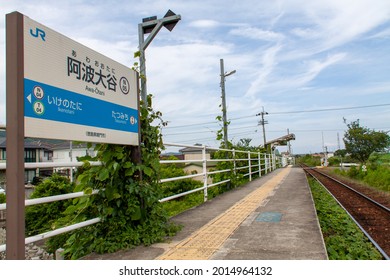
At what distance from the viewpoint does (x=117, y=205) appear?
11.6ft

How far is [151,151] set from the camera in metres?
4.15

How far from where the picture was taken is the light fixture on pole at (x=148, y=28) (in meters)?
4.29

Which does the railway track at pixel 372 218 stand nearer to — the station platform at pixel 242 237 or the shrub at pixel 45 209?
the station platform at pixel 242 237

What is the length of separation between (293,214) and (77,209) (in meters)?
3.46

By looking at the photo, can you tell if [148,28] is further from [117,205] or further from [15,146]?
[15,146]

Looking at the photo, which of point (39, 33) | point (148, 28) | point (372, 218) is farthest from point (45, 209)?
point (372, 218)

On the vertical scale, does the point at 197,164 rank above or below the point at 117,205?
above

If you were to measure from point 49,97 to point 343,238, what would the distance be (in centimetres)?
482

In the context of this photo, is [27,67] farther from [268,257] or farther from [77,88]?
[268,257]

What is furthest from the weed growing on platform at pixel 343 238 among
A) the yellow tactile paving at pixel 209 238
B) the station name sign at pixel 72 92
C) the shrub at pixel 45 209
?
the shrub at pixel 45 209

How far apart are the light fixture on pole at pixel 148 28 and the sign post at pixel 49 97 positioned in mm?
607

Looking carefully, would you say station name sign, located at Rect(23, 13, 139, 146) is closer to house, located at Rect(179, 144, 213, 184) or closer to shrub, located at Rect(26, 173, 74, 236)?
house, located at Rect(179, 144, 213, 184)

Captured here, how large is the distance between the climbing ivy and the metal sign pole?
1.02 metres

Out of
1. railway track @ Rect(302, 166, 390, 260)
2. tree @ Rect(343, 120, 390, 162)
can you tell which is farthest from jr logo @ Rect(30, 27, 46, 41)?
tree @ Rect(343, 120, 390, 162)
